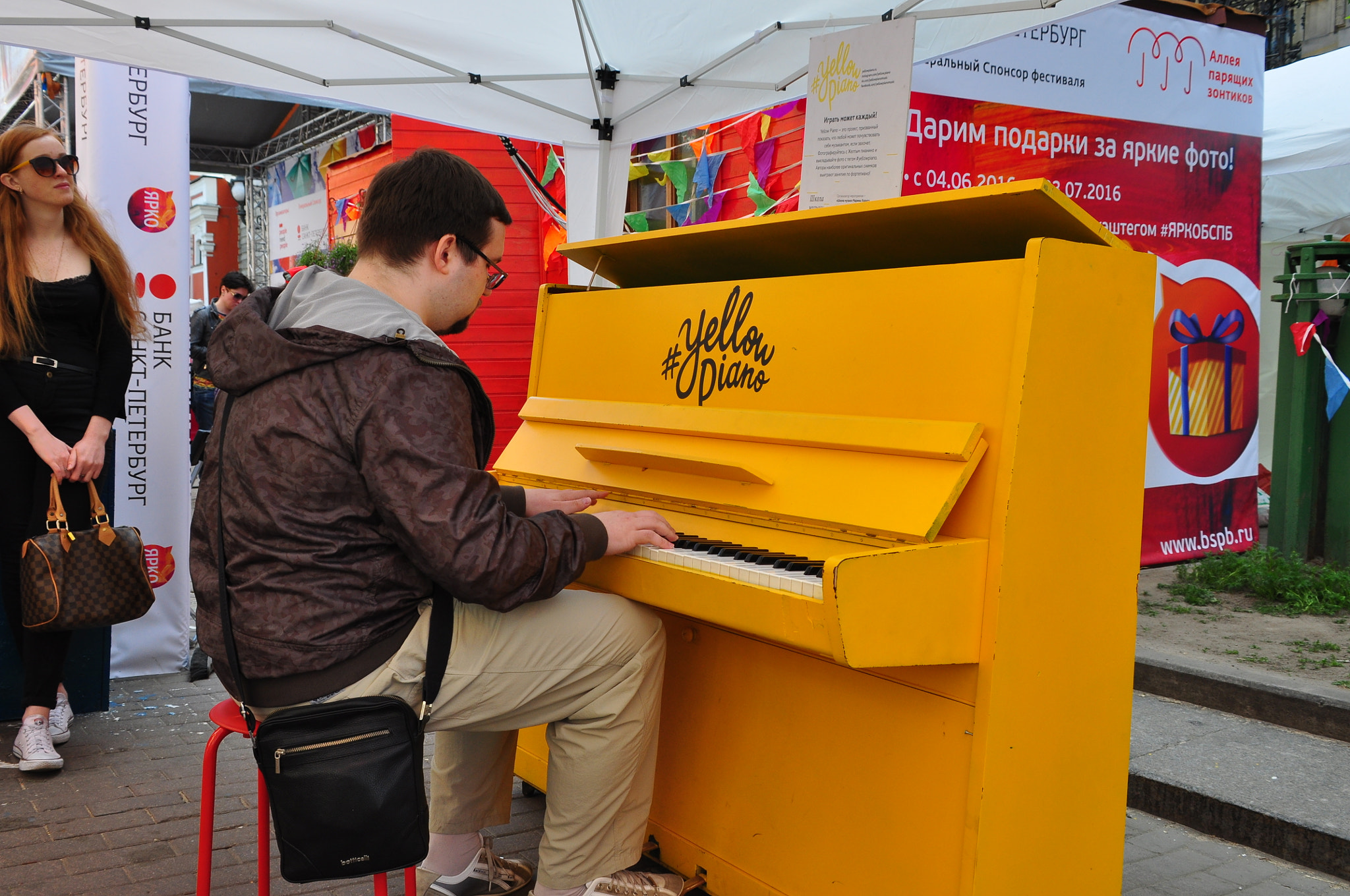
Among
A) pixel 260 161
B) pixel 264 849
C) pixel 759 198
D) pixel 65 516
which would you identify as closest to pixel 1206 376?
pixel 759 198

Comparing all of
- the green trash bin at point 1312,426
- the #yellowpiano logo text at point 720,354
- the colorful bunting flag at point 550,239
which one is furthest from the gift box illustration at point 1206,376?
the colorful bunting flag at point 550,239

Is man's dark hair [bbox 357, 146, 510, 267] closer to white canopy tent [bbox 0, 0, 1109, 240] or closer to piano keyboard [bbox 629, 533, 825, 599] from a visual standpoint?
piano keyboard [bbox 629, 533, 825, 599]

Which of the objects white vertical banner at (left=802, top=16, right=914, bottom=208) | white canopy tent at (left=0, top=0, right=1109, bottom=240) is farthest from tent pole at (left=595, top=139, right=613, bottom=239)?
white vertical banner at (left=802, top=16, right=914, bottom=208)

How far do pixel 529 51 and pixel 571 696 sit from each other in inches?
124

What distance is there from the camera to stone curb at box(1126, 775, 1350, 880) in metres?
2.65

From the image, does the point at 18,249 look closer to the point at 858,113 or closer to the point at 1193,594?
the point at 858,113

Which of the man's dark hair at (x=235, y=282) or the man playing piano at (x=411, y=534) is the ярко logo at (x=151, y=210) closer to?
the man playing piano at (x=411, y=534)

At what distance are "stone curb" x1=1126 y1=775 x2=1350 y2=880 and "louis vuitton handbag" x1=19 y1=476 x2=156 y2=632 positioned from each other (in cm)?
305

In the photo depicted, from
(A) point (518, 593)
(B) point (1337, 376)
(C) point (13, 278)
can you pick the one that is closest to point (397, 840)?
(A) point (518, 593)

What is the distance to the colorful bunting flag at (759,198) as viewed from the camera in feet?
23.4

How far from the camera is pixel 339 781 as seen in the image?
5.74ft

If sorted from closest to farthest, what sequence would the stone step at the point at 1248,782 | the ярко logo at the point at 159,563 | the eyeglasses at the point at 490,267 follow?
the eyeglasses at the point at 490,267
the stone step at the point at 1248,782
the ярко logo at the point at 159,563

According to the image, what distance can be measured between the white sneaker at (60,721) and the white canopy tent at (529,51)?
7.32 feet

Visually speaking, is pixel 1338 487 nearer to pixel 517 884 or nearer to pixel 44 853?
pixel 517 884
